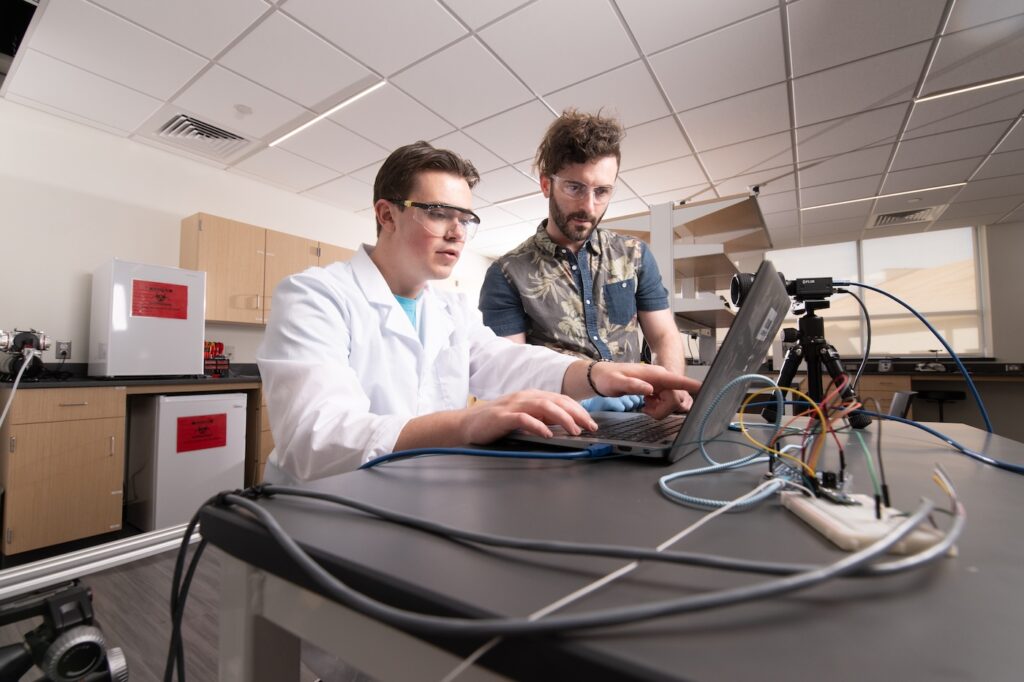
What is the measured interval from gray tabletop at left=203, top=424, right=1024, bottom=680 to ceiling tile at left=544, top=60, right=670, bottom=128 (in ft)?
8.82

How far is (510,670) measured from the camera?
19 centimetres

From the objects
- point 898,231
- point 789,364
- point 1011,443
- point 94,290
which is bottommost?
point 1011,443

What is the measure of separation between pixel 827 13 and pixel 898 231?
4599mm

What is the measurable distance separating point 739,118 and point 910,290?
450 centimetres

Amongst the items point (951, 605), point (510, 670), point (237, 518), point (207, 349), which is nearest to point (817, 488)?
point (951, 605)

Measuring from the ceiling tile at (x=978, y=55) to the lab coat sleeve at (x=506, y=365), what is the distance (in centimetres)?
290

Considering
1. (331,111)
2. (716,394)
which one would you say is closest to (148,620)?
(716,394)

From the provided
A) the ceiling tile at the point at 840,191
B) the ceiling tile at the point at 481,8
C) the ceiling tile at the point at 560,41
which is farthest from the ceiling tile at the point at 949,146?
the ceiling tile at the point at 481,8

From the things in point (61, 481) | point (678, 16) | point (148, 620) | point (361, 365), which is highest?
point (678, 16)

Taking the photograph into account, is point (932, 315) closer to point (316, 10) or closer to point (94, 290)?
point (316, 10)

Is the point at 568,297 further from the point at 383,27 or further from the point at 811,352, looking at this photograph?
the point at 383,27

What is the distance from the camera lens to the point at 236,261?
3.42 metres

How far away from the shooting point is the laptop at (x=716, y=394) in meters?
0.48

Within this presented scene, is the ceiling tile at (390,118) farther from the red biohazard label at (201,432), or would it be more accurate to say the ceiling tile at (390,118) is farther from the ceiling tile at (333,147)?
the red biohazard label at (201,432)
